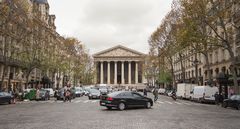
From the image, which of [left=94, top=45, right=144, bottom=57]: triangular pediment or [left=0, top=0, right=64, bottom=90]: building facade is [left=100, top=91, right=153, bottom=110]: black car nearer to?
[left=0, top=0, right=64, bottom=90]: building facade

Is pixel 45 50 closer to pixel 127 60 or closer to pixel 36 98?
pixel 36 98

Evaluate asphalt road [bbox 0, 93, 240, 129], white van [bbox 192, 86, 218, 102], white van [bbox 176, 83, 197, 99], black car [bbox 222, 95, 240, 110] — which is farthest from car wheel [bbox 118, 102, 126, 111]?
white van [bbox 176, 83, 197, 99]

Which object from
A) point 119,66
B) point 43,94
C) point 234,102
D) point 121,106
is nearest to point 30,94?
point 43,94

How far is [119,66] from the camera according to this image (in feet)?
463

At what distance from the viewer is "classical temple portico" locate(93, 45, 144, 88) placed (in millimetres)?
135375

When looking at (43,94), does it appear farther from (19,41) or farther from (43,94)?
(19,41)

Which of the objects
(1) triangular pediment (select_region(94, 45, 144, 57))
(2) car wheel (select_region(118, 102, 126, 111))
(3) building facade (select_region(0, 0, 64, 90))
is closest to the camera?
(2) car wheel (select_region(118, 102, 126, 111))

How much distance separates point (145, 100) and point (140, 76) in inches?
4559

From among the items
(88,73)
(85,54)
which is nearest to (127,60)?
(88,73)

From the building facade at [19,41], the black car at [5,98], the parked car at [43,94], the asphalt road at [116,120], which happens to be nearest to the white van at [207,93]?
the asphalt road at [116,120]

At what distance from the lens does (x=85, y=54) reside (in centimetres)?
8131

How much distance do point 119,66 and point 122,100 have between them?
11672 cm

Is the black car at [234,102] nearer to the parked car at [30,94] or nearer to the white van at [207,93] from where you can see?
the white van at [207,93]

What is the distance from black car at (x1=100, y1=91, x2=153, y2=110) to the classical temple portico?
10691 centimetres
